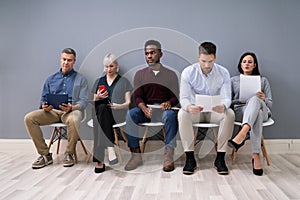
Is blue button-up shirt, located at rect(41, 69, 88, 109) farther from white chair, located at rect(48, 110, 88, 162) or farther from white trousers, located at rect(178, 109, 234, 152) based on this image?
white trousers, located at rect(178, 109, 234, 152)

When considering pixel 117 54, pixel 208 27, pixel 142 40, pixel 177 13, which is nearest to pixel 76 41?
pixel 117 54

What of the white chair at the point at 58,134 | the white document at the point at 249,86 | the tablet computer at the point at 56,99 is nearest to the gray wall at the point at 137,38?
the white chair at the point at 58,134

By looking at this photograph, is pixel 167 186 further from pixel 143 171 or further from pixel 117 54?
pixel 117 54

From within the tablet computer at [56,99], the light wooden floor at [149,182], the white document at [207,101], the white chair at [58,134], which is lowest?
the light wooden floor at [149,182]

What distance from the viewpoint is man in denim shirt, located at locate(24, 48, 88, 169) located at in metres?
3.22

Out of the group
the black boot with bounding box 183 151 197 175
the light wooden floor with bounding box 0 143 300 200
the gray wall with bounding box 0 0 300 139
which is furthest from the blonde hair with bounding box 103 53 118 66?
the black boot with bounding box 183 151 197 175

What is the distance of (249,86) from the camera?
3.26 m

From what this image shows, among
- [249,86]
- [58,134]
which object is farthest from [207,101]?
[58,134]

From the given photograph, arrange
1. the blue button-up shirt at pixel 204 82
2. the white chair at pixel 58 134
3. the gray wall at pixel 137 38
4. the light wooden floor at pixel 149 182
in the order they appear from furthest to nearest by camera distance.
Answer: the gray wall at pixel 137 38, the white chair at pixel 58 134, the blue button-up shirt at pixel 204 82, the light wooden floor at pixel 149 182

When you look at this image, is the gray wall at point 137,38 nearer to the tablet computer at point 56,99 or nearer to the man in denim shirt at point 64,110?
the man in denim shirt at point 64,110

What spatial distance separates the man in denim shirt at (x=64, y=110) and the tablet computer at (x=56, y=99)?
0.04 meters

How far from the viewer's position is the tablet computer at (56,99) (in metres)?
3.29

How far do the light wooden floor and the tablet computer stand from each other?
56 centimetres

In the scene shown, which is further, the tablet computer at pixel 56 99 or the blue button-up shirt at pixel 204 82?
the tablet computer at pixel 56 99
